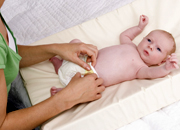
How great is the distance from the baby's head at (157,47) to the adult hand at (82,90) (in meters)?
0.39

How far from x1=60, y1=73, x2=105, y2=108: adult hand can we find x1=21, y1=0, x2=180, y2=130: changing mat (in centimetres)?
4

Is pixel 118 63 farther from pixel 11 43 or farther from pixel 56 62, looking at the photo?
pixel 11 43

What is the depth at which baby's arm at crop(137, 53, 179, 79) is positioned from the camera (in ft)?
2.75

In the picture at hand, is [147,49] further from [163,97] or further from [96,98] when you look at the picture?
[96,98]

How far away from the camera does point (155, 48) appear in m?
1.11

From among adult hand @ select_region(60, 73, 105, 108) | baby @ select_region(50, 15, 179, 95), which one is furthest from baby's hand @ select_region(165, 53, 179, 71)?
adult hand @ select_region(60, 73, 105, 108)

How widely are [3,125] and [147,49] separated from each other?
80cm

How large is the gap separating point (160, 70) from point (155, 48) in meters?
0.24

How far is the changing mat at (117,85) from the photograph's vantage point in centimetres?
81

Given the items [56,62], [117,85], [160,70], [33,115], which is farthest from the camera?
[56,62]

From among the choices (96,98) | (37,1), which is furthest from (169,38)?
(37,1)

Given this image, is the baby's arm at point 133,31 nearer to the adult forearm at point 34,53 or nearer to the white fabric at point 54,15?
the white fabric at point 54,15

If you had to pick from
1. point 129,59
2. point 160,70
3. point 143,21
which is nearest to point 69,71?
point 129,59

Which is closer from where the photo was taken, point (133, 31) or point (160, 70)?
point (160, 70)
